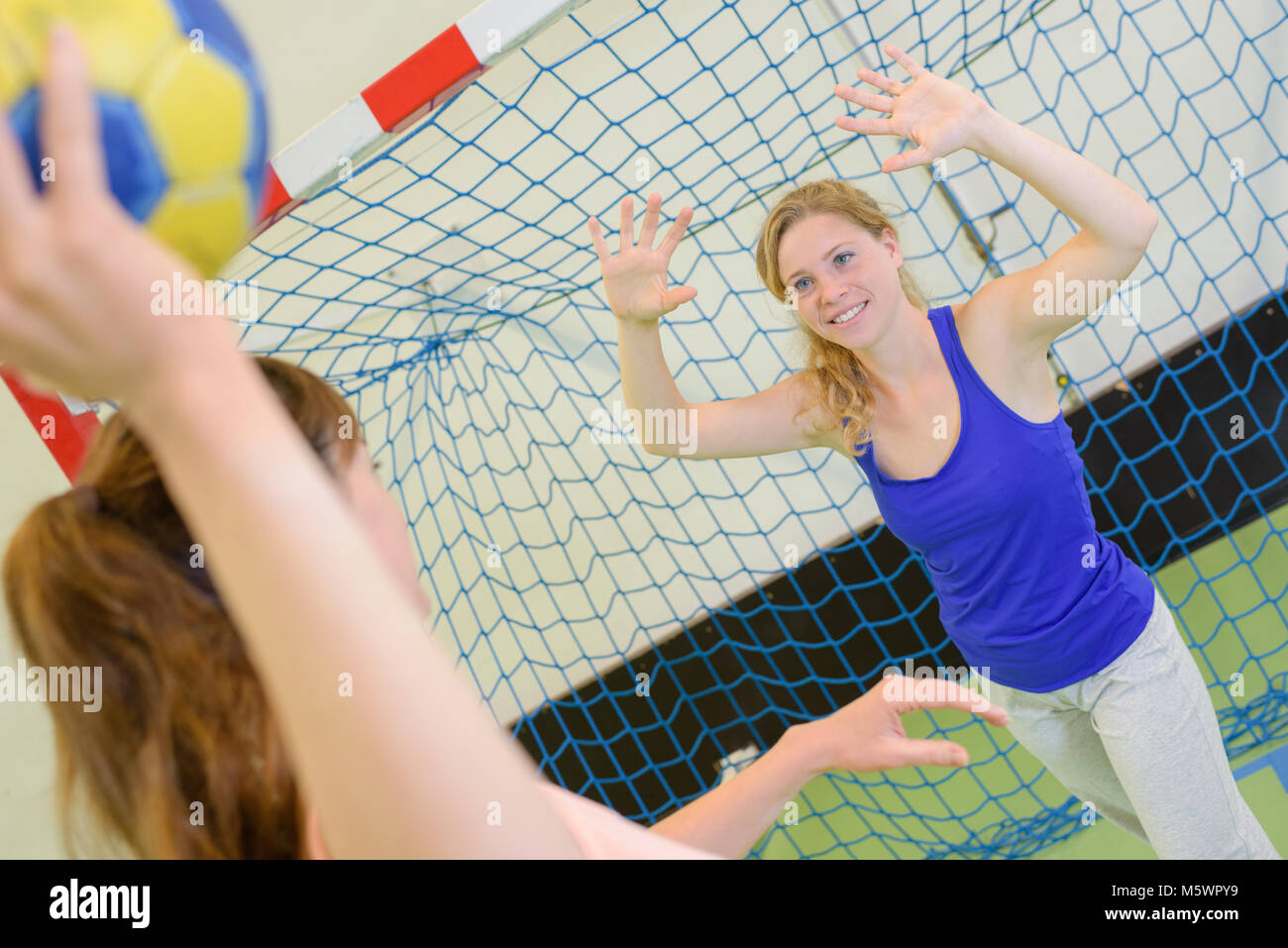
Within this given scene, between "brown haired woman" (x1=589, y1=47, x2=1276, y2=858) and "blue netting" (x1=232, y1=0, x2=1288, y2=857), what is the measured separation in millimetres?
434

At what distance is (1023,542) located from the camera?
119 cm

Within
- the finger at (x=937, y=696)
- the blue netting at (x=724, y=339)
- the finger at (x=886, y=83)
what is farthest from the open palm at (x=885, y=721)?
the blue netting at (x=724, y=339)

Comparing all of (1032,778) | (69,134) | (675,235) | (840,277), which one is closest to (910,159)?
(840,277)

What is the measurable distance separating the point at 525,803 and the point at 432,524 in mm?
1772

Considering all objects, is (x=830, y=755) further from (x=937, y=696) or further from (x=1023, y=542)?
(x=1023, y=542)

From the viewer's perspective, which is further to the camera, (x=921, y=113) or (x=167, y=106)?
(x=921, y=113)

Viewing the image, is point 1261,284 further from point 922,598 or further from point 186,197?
point 186,197

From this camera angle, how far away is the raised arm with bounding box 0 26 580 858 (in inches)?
12.7

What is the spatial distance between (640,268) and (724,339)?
814 mm

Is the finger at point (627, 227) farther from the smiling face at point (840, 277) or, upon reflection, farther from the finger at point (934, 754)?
the finger at point (934, 754)

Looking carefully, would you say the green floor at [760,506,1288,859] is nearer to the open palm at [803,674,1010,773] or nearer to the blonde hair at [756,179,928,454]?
the blonde hair at [756,179,928,454]

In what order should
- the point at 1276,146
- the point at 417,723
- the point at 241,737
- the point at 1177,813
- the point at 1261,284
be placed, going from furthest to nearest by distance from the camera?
the point at 1261,284
the point at 1276,146
the point at 1177,813
the point at 241,737
the point at 417,723

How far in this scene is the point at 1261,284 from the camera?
1.94m

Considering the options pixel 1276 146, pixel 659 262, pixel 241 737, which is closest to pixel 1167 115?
pixel 1276 146
